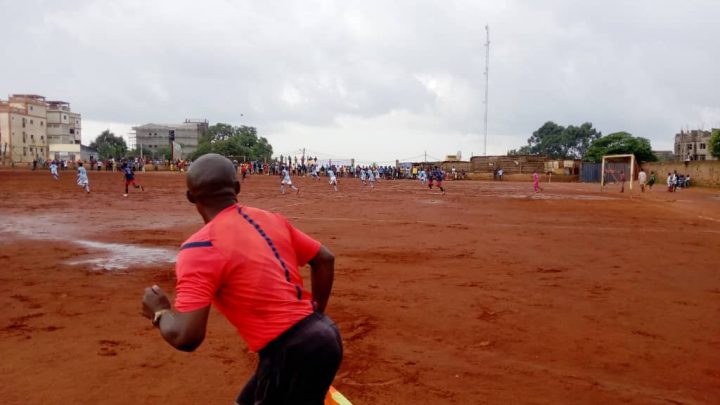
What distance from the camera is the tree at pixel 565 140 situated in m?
103

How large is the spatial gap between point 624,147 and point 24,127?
8990 cm

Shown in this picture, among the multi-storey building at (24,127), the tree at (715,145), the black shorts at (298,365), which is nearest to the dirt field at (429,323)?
the black shorts at (298,365)

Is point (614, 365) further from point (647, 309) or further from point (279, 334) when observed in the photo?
point (279, 334)

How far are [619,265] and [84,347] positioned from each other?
820cm

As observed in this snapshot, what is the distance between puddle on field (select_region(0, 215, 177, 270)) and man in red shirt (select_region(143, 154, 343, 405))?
6.89 m

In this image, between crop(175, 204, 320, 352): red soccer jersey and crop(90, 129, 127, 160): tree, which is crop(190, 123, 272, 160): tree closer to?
crop(90, 129, 127, 160): tree

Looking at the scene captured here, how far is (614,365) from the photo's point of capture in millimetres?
4590

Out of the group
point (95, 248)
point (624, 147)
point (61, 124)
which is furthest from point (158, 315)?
point (61, 124)

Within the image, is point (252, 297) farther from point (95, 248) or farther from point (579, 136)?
point (579, 136)

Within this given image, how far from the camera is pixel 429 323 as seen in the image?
223 inches

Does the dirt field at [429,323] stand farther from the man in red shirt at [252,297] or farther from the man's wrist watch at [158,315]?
the man's wrist watch at [158,315]

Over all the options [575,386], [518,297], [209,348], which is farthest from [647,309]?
[209,348]

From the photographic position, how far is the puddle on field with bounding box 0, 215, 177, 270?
870 centimetres

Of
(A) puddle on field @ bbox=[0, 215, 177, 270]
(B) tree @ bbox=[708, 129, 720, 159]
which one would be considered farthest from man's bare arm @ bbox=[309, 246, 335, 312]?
(B) tree @ bbox=[708, 129, 720, 159]
